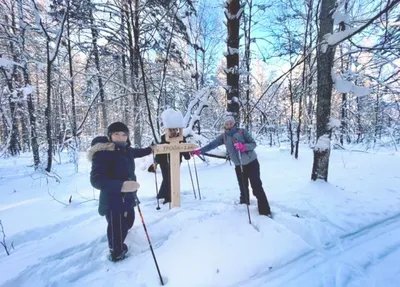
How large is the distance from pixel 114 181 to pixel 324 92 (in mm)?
4628

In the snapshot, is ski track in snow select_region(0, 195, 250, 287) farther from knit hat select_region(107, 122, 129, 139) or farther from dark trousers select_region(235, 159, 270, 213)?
knit hat select_region(107, 122, 129, 139)

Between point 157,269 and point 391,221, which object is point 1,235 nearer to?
point 157,269

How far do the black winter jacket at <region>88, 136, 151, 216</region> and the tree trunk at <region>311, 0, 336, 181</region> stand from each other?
424 cm

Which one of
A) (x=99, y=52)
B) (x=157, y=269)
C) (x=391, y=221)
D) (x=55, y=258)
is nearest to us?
(x=157, y=269)

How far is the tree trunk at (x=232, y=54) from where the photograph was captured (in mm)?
6062

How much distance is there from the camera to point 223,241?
309cm

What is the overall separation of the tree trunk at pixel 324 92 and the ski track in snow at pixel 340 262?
2.02m

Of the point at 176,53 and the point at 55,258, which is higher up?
the point at 176,53

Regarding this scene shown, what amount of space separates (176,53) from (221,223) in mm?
6785

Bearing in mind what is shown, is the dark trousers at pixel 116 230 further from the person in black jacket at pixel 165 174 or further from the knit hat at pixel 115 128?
the person in black jacket at pixel 165 174

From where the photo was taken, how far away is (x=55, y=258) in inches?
116

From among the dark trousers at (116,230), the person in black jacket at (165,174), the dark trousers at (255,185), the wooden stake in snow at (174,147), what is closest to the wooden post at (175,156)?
the wooden stake in snow at (174,147)

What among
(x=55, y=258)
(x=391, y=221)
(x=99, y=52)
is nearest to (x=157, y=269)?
(x=55, y=258)

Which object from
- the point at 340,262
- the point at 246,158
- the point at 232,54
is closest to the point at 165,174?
the point at 246,158
